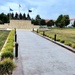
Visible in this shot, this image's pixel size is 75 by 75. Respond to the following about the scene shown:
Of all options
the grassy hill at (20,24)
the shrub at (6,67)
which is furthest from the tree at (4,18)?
the shrub at (6,67)

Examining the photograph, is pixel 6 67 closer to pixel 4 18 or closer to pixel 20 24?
pixel 20 24

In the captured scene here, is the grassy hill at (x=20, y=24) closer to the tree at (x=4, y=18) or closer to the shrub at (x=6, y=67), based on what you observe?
the tree at (x=4, y=18)

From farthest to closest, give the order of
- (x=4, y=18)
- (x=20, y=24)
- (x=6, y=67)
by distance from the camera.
Answer: (x=4, y=18) → (x=20, y=24) → (x=6, y=67)

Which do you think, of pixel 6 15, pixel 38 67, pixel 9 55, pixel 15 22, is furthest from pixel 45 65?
pixel 6 15

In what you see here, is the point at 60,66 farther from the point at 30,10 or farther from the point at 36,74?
the point at 30,10

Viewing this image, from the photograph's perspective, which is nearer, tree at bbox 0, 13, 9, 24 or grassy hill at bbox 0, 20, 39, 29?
grassy hill at bbox 0, 20, 39, 29

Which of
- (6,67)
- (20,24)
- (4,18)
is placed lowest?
(20,24)

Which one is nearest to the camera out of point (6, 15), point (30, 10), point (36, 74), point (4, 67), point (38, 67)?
point (4, 67)

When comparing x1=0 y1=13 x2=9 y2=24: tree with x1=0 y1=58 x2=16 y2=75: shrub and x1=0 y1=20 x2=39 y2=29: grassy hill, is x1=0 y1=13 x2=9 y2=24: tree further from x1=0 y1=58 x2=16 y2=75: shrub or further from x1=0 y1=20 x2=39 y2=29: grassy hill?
x1=0 y1=58 x2=16 y2=75: shrub

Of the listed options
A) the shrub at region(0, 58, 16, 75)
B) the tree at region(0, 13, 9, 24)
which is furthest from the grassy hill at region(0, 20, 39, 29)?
the shrub at region(0, 58, 16, 75)

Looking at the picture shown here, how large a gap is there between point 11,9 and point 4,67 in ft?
234

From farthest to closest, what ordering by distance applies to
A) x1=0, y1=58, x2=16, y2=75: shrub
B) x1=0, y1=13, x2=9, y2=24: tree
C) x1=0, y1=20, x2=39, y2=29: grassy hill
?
x1=0, y1=13, x2=9, y2=24: tree → x1=0, y1=20, x2=39, y2=29: grassy hill → x1=0, y1=58, x2=16, y2=75: shrub

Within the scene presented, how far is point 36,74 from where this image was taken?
8.76 metres

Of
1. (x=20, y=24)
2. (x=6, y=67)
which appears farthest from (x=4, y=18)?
(x=6, y=67)
